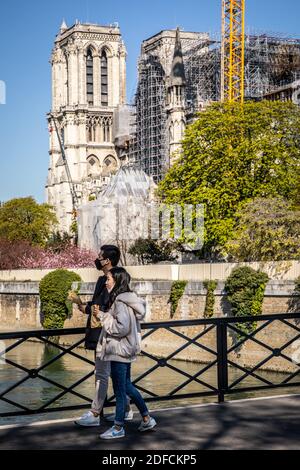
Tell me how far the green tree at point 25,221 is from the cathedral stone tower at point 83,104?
88.0 ft

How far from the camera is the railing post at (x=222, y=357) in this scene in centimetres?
1132

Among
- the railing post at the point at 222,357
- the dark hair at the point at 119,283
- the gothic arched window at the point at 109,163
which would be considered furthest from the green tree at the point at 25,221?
the dark hair at the point at 119,283

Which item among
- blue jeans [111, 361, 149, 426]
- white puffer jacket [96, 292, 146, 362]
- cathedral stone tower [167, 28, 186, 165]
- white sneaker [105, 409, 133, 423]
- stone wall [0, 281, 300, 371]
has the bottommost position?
stone wall [0, 281, 300, 371]

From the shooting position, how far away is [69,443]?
9.15 metres

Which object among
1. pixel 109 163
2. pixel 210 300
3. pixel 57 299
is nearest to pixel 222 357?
pixel 210 300

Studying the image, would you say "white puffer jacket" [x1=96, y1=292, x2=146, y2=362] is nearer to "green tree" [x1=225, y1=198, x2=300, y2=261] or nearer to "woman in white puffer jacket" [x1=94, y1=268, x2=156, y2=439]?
"woman in white puffer jacket" [x1=94, y1=268, x2=156, y2=439]

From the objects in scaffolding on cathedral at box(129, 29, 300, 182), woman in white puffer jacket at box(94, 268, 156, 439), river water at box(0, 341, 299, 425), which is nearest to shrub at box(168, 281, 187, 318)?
river water at box(0, 341, 299, 425)

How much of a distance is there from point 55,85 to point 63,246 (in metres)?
53.9

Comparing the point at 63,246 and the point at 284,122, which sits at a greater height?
the point at 284,122

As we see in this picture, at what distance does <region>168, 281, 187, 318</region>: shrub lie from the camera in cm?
3506

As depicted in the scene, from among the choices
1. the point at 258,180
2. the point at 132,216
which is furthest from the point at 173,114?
the point at 258,180

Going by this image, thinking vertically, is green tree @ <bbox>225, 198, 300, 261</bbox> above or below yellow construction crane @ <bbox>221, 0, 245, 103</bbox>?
below

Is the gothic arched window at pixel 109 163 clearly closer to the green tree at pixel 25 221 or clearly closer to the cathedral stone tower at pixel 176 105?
the cathedral stone tower at pixel 176 105
